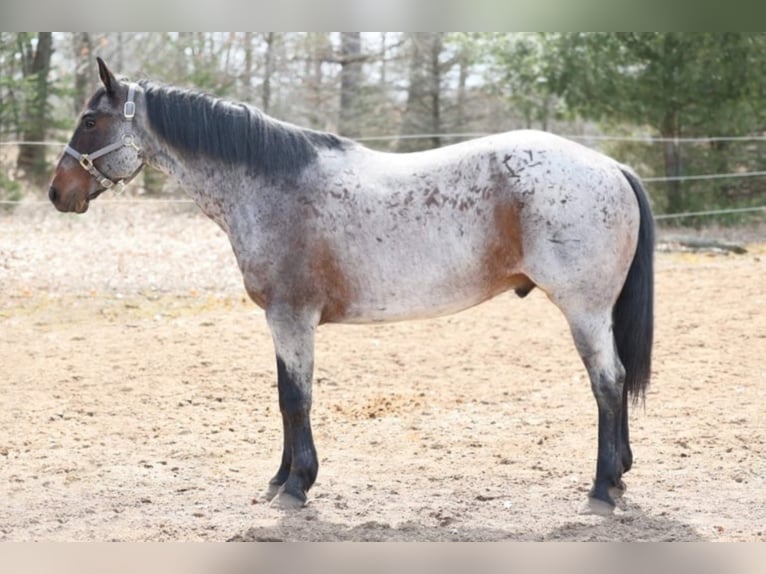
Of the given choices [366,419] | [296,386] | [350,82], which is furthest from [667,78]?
[296,386]

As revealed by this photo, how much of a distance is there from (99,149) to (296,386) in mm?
1228

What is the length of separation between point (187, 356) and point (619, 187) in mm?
3259

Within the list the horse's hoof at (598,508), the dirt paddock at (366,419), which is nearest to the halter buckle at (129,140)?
the dirt paddock at (366,419)

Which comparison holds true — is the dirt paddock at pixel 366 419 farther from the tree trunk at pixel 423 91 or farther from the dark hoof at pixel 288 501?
the tree trunk at pixel 423 91

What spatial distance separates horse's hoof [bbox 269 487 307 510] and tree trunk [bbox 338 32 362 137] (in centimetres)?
816

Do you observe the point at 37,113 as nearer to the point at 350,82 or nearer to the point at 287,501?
the point at 350,82

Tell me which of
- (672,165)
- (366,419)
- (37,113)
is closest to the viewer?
(366,419)

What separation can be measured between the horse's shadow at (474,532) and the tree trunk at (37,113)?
25.7 ft

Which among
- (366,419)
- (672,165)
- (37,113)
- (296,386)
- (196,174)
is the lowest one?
(366,419)

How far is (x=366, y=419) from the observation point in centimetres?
498

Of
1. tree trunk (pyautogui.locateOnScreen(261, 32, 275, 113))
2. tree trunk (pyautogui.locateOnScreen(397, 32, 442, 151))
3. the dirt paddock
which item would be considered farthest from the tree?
tree trunk (pyautogui.locateOnScreen(261, 32, 275, 113))

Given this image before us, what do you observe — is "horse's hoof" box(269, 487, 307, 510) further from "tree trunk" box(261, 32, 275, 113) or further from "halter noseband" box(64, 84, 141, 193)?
"tree trunk" box(261, 32, 275, 113)

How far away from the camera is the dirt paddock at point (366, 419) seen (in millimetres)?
3623
